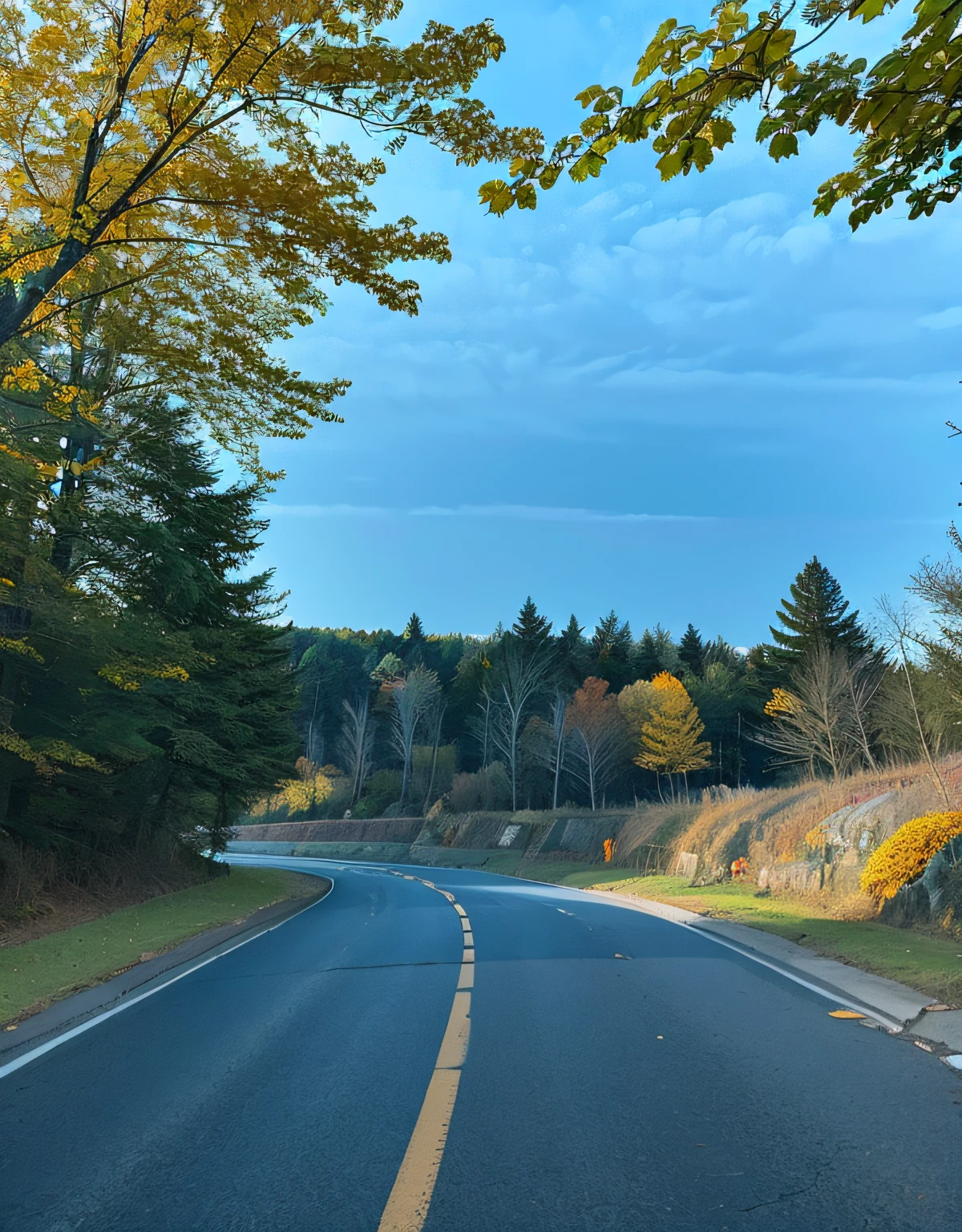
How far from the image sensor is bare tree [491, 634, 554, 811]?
62031 mm

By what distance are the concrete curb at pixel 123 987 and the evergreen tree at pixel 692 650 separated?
69407mm

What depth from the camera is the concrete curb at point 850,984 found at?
6.20 metres

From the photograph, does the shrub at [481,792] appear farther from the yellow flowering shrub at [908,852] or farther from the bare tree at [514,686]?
the yellow flowering shrub at [908,852]

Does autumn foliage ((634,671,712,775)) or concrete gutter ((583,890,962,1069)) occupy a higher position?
autumn foliage ((634,671,712,775))

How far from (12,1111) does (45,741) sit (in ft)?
34.0

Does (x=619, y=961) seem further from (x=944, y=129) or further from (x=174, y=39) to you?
(x=174, y=39)

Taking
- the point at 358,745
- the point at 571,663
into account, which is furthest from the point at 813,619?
the point at 358,745

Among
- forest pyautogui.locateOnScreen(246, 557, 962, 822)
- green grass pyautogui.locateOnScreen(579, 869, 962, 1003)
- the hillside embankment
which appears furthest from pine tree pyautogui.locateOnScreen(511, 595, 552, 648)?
green grass pyautogui.locateOnScreen(579, 869, 962, 1003)

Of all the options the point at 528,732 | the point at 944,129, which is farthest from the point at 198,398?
the point at 528,732

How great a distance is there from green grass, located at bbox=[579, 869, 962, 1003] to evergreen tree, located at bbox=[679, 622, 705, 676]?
61931 millimetres

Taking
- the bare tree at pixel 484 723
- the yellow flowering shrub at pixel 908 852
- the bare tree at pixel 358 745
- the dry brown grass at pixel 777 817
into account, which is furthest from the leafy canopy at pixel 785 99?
the bare tree at pixel 358 745

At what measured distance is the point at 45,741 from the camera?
45.0 feet

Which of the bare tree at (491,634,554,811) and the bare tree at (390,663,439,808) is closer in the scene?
the bare tree at (491,634,554,811)

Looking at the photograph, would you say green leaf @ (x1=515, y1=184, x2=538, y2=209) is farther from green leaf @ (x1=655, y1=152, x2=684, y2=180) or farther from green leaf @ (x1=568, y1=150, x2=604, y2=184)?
green leaf @ (x1=655, y1=152, x2=684, y2=180)
